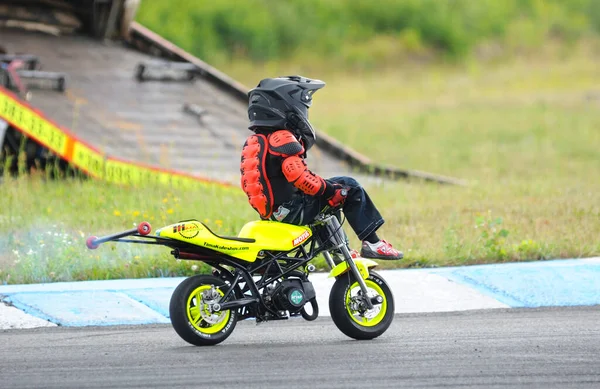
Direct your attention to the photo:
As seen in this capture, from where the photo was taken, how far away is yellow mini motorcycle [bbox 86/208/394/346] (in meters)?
6.57

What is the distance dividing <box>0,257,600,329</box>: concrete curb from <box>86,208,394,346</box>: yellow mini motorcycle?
118cm

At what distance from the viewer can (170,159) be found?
15.7 m

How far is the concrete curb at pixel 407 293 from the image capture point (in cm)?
781

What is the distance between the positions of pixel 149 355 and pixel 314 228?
4.90ft

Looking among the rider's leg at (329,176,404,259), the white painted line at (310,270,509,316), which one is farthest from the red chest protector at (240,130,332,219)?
the white painted line at (310,270,509,316)

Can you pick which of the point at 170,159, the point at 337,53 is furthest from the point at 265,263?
the point at 337,53

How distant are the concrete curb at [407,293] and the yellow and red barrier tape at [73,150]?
5613mm

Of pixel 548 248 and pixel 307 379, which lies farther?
pixel 548 248

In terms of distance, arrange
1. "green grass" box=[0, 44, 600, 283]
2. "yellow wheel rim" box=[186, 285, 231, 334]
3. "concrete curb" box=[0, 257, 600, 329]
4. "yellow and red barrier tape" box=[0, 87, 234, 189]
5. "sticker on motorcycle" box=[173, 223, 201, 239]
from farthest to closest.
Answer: "yellow and red barrier tape" box=[0, 87, 234, 189] → "green grass" box=[0, 44, 600, 283] → "concrete curb" box=[0, 257, 600, 329] → "yellow wheel rim" box=[186, 285, 231, 334] → "sticker on motorcycle" box=[173, 223, 201, 239]

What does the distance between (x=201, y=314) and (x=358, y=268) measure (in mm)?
1162

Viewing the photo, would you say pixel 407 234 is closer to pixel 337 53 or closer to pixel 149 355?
pixel 149 355

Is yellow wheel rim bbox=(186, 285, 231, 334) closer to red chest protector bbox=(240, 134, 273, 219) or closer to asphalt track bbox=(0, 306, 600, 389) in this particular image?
asphalt track bbox=(0, 306, 600, 389)

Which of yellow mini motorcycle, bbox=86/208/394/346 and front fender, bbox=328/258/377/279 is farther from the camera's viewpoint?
front fender, bbox=328/258/377/279

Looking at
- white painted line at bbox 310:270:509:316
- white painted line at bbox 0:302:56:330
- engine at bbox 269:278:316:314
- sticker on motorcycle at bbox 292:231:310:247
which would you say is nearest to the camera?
engine at bbox 269:278:316:314
